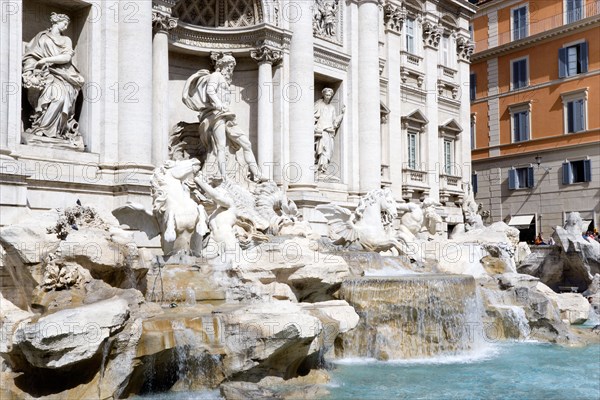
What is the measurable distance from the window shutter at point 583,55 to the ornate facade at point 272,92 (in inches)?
210

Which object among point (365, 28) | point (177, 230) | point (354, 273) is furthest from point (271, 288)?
point (365, 28)

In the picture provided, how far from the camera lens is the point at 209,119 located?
1582 cm

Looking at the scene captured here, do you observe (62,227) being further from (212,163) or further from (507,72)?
(507,72)

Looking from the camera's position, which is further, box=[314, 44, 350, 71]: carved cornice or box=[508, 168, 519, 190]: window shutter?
box=[508, 168, 519, 190]: window shutter

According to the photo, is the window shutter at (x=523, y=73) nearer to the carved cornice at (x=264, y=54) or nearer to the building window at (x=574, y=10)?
the building window at (x=574, y=10)

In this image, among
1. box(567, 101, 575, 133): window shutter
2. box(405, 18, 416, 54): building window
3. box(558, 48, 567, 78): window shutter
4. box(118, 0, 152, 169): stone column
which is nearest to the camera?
box(118, 0, 152, 169): stone column

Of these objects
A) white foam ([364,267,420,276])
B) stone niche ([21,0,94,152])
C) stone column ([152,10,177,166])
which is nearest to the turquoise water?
white foam ([364,267,420,276])

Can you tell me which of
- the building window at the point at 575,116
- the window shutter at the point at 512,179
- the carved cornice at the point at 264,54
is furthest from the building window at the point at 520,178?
the carved cornice at the point at 264,54

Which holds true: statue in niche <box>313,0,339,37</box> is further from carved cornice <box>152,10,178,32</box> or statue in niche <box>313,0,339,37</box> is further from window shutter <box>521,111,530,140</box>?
window shutter <box>521,111,530,140</box>

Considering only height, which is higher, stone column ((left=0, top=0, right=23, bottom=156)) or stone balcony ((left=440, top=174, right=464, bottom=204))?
stone column ((left=0, top=0, right=23, bottom=156))

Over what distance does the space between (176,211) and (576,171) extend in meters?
23.1

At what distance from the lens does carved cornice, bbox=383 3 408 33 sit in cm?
2250

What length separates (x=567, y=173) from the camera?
1157 inches

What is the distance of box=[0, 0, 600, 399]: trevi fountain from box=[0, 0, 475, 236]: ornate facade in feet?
0.16
